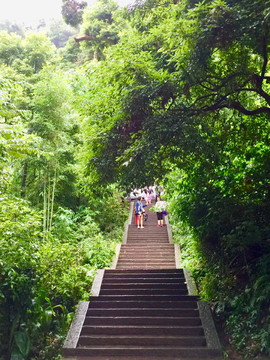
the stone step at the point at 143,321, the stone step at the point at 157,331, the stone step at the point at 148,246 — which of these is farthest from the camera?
the stone step at the point at 148,246

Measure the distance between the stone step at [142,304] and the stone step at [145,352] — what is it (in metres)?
1.42

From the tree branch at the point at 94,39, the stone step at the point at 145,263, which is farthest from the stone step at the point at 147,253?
the tree branch at the point at 94,39

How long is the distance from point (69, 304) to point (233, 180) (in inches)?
192

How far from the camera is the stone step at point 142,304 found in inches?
274

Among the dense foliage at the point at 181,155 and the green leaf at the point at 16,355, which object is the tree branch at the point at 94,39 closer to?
the dense foliage at the point at 181,155

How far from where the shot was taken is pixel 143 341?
5.68m

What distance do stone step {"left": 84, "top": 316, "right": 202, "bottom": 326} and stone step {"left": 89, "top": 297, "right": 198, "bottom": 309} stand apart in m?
0.56

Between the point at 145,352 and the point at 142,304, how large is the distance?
5.32 feet

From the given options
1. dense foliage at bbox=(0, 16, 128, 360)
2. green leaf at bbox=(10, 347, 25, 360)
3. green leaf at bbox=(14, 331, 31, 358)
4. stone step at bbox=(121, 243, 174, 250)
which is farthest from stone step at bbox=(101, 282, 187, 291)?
stone step at bbox=(121, 243, 174, 250)

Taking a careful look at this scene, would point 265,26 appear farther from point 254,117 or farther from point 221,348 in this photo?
point 221,348

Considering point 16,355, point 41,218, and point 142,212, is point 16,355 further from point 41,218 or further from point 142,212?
point 142,212

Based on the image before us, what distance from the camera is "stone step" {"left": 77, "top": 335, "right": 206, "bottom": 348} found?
5637 mm

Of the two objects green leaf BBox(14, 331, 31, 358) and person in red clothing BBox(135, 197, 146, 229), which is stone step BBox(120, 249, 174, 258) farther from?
green leaf BBox(14, 331, 31, 358)

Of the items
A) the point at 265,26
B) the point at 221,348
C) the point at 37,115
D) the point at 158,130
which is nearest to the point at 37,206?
the point at 37,115
